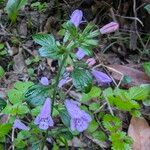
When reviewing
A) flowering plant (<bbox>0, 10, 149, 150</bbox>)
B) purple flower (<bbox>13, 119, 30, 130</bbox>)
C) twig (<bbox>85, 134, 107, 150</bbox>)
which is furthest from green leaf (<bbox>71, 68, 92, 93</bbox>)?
twig (<bbox>85, 134, 107, 150</bbox>)

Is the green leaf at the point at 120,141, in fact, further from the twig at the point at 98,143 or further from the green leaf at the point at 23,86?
the green leaf at the point at 23,86

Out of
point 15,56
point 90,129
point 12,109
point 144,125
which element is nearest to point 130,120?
point 144,125

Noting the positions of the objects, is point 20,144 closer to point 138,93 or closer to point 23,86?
point 23,86

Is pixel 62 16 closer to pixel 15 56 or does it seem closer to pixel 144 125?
pixel 15 56

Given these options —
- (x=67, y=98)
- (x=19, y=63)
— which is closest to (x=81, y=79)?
(x=67, y=98)

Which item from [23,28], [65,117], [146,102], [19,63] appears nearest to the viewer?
[65,117]
